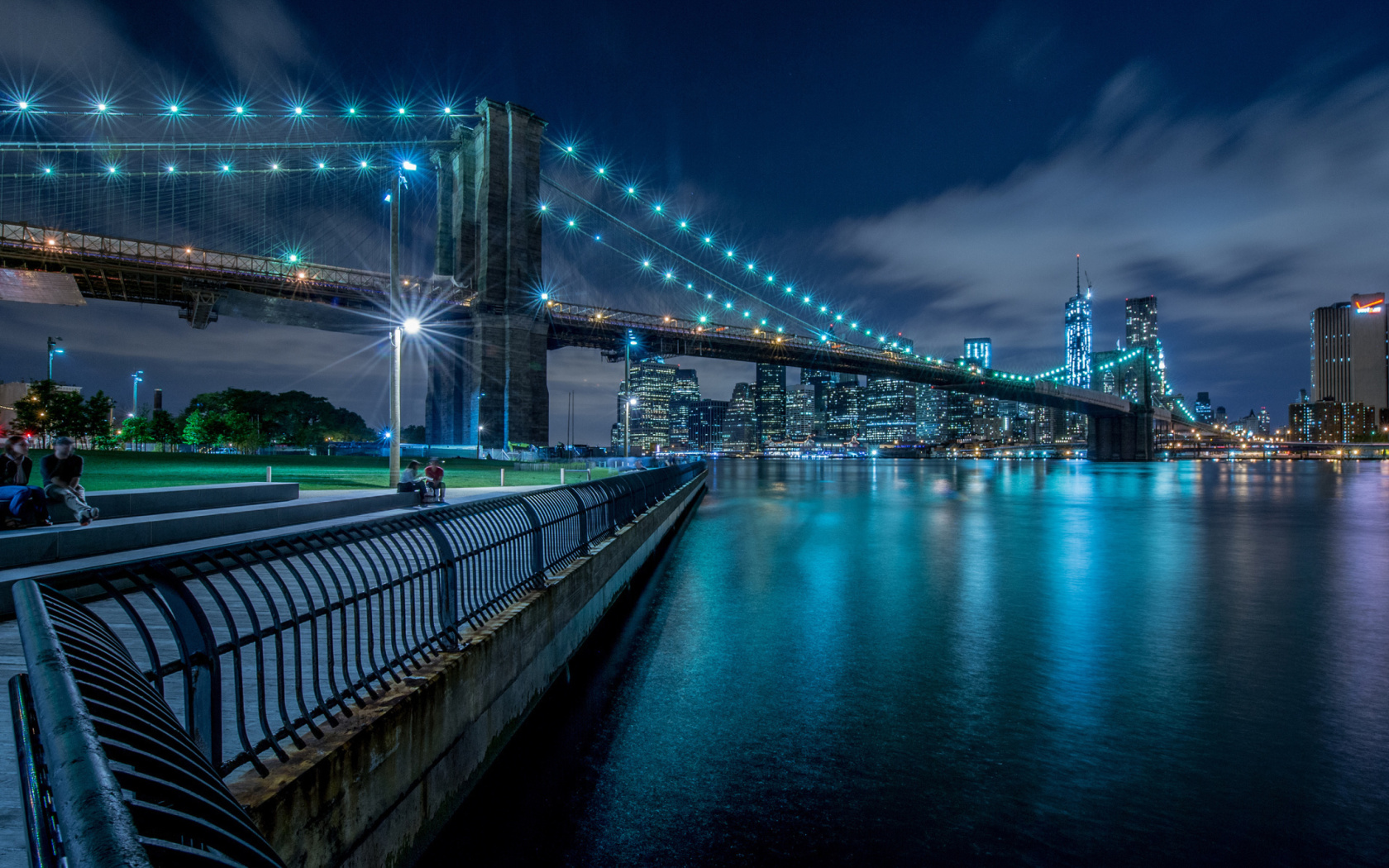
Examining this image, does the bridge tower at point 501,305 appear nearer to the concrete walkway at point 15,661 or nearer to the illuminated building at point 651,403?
the concrete walkway at point 15,661

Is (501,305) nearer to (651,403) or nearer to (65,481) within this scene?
(65,481)

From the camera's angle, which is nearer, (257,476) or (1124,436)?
(257,476)

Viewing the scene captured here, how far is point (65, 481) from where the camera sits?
32.3 ft

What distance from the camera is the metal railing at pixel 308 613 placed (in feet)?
10.5

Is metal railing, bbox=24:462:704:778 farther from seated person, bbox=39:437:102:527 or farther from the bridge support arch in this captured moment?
the bridge support arch

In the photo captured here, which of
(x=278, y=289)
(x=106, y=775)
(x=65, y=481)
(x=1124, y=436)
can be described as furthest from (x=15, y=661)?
(x=1124, y=436)

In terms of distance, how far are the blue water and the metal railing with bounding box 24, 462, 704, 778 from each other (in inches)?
50.2

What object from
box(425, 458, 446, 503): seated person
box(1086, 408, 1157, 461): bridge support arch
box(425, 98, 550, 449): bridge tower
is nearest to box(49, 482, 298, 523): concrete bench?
box(425, 458, 446, 503): seated person

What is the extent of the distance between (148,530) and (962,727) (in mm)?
9583

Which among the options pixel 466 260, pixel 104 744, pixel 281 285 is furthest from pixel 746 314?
pixel 104 744

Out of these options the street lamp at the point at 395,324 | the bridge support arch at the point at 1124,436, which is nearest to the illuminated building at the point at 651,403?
the bridge support arch at the point at 1124,436

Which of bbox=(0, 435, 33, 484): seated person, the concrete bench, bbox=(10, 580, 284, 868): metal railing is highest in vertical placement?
bbox=(0, 435, 33, 484): seated person

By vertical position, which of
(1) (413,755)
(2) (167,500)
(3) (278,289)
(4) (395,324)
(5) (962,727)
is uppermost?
(3) (278,289)

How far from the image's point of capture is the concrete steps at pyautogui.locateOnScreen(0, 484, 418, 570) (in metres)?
7.92
